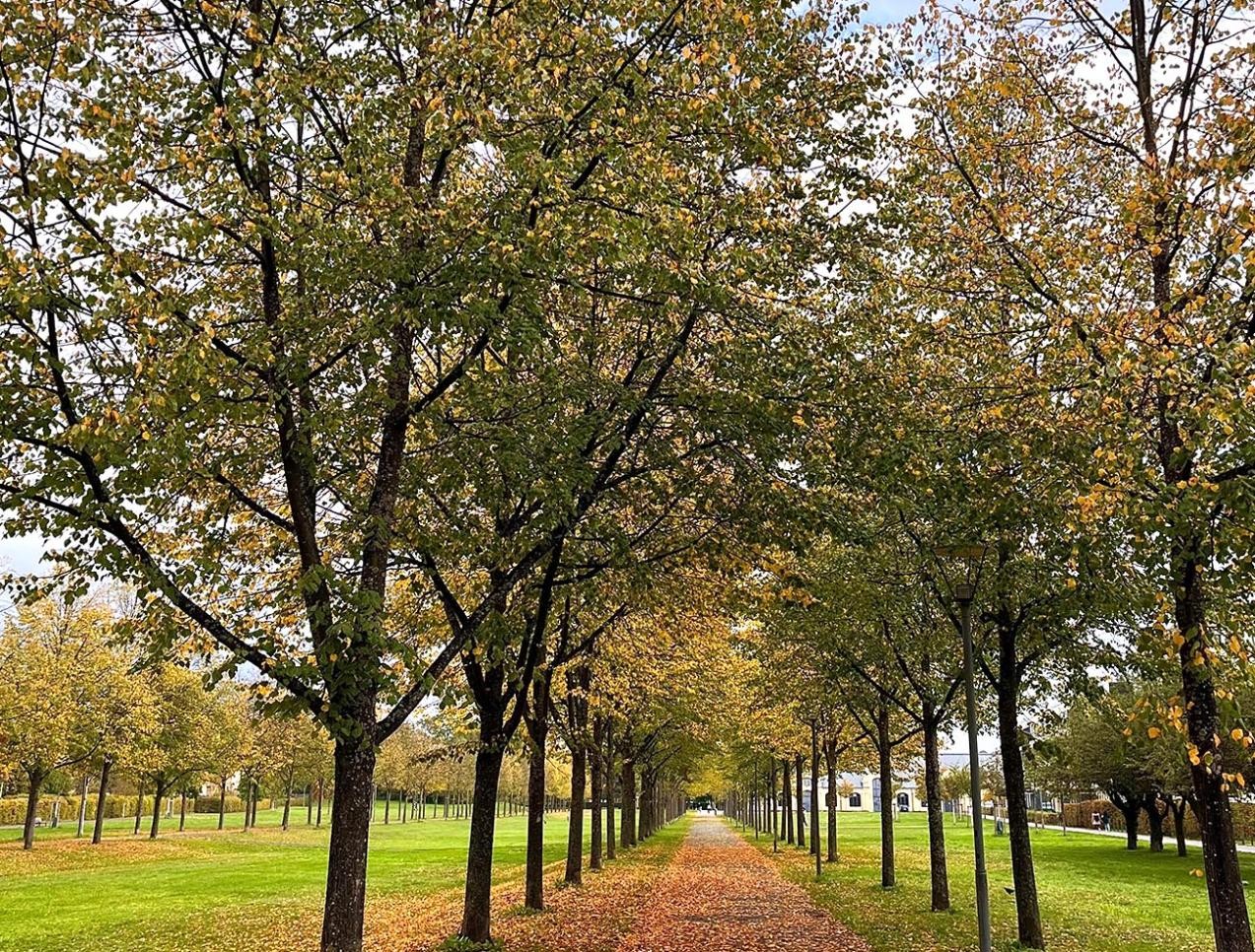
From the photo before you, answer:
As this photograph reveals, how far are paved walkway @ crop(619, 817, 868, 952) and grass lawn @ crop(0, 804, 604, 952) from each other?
23.3 ft

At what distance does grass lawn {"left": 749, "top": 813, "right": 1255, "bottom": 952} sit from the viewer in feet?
52.9

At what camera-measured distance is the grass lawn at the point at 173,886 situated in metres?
18.3

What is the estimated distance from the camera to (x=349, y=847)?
8227 millimetres

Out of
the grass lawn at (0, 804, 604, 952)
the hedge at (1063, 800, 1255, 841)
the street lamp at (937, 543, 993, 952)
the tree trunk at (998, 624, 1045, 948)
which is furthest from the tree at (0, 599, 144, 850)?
the hedge at (1063, 800, 1255, 841)

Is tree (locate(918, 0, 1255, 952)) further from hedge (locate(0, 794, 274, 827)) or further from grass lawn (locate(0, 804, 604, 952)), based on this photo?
hedge (locate(0, 794, 274, 827))

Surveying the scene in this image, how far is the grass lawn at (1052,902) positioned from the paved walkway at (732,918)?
64cm

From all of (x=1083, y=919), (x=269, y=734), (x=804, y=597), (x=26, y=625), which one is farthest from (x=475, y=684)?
(x=269, y=734)

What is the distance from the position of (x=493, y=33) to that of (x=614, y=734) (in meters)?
26.3

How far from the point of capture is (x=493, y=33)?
7758 millimetres

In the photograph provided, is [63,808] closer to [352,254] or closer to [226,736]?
[226,736]

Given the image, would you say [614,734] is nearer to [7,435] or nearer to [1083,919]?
[1083,919]

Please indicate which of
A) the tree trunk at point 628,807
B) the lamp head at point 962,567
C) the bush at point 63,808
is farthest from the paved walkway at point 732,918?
the bush at point 63,808

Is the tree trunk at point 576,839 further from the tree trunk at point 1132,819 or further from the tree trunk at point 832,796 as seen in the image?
the tree trunk at point 1132,819

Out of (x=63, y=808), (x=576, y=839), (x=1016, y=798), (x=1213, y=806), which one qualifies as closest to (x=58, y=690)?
(x=576, y=839)
